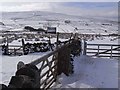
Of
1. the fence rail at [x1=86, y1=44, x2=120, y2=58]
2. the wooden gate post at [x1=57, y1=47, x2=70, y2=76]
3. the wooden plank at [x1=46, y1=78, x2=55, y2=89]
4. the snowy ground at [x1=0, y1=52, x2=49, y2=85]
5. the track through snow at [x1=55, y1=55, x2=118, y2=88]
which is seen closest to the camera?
the wooden plank at [x1=46, y1=78, x2=55, y2=89]

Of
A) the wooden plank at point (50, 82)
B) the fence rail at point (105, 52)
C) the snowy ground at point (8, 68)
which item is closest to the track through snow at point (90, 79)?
the wooden plank at point (50, 82)

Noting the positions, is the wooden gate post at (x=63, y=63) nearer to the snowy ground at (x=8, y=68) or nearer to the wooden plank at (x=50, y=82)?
the wooden plank at (x=50, y=82)

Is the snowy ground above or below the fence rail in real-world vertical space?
below

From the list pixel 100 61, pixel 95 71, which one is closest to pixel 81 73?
Answer: pixel 95 71

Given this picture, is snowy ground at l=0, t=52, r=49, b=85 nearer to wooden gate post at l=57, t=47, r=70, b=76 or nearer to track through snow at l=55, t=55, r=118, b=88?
wooden gate post at l=57, t=47, r=70, b=76

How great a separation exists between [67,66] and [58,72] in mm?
422

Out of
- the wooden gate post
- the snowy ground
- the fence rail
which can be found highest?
the wooden gate post

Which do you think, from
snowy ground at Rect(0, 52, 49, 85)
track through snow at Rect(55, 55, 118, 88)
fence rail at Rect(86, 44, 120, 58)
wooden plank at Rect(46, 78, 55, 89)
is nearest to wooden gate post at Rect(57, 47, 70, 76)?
track through snow at Rect(55, 55, 118, 88)

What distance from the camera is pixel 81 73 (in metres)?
12.4

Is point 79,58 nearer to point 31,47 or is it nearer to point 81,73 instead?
point 81,73

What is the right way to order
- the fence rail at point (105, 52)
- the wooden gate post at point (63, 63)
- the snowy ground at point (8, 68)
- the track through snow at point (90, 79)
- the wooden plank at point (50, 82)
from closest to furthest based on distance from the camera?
the wooden plank at point (50, 82) < the track through snow at point (90, 79) < the wooden gate post at point (63, 63) < the snowy ground at point (8, 68) < the fence rail at point (105, 52)

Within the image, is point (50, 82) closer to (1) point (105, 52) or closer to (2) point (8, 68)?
(2) point (8, 68)

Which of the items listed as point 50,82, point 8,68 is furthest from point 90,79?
point 8,68

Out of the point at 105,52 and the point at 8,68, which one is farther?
the point at 105,52
